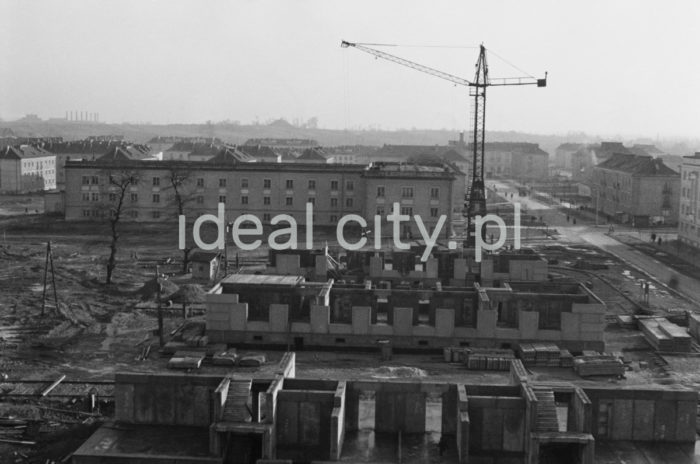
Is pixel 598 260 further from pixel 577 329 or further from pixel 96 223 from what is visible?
pixel 96 223

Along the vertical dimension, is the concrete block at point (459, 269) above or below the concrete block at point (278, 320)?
above

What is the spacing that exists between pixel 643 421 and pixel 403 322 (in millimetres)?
10191

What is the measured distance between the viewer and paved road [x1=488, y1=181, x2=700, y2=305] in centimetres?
4603

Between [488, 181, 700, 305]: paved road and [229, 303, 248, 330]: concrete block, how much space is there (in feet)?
72.6

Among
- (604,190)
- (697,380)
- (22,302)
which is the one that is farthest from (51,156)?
(697,380)

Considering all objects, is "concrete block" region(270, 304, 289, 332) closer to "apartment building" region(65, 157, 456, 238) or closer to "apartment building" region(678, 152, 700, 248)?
"apartment building" region(65, 157, 456, 238)

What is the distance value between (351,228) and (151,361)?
3745cm

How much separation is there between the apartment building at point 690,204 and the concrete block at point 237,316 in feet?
126

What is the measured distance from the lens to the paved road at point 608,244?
46.0m

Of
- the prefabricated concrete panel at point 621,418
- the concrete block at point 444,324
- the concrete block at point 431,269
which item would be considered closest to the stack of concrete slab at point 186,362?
the concrete block at point 444,324

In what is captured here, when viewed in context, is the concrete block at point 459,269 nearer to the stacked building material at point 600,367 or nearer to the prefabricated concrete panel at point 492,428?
the stacked building material at point 600,367

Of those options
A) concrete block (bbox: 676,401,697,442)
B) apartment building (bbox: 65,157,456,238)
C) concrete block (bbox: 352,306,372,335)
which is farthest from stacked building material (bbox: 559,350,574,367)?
apartment building (bbox: 65,157,456,238)

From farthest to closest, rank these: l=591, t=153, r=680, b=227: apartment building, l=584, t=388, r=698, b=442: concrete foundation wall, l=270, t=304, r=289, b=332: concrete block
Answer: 1. l=591, t=153, r=680, b=227: apartment building
2. l=270, t=304, r=289, b=332: concrete block
3. l=584, t=388, r=698, b=442: concrete foundation wall

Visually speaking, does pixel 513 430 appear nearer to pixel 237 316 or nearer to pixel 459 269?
pixel 237 316
